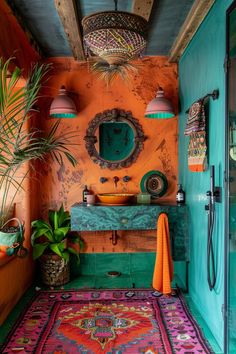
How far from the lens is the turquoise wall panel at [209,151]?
2.48 meters

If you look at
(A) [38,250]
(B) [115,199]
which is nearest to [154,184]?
(B) [115,199]

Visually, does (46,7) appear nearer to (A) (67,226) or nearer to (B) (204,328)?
(A) (67,226)

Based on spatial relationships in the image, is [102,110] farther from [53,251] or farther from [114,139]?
[53,251]

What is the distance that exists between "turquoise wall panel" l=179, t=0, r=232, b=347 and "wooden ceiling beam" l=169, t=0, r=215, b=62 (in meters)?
0.06

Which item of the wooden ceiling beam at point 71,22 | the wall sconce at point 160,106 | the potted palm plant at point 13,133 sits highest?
the wooden ceiling beam at point 71,22

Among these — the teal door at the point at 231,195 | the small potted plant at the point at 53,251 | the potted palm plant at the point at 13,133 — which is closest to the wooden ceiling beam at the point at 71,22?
the potted palm plant at the point at 13,133

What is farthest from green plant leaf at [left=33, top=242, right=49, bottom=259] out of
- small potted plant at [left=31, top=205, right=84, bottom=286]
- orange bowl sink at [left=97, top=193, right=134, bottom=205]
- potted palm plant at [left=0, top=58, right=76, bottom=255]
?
orange bowl sink at [left=97, top=193, right=134, bottom=205]

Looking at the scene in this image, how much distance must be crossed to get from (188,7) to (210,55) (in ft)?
1.63

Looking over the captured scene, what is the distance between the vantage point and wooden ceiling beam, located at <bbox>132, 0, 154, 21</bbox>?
2.71m

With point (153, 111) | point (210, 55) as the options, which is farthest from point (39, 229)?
point (210, 55)

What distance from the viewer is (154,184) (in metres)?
4.20

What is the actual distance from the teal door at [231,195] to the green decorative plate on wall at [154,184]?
74.7 inches

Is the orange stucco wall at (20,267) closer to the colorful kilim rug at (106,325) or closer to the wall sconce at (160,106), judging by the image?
the colorful kilim rug at (106,325)

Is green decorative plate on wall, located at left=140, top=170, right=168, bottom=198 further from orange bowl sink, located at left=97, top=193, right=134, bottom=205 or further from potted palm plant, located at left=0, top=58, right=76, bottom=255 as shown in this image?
potted palm plant, located at left=0, top=58, right=76, bottom=255
